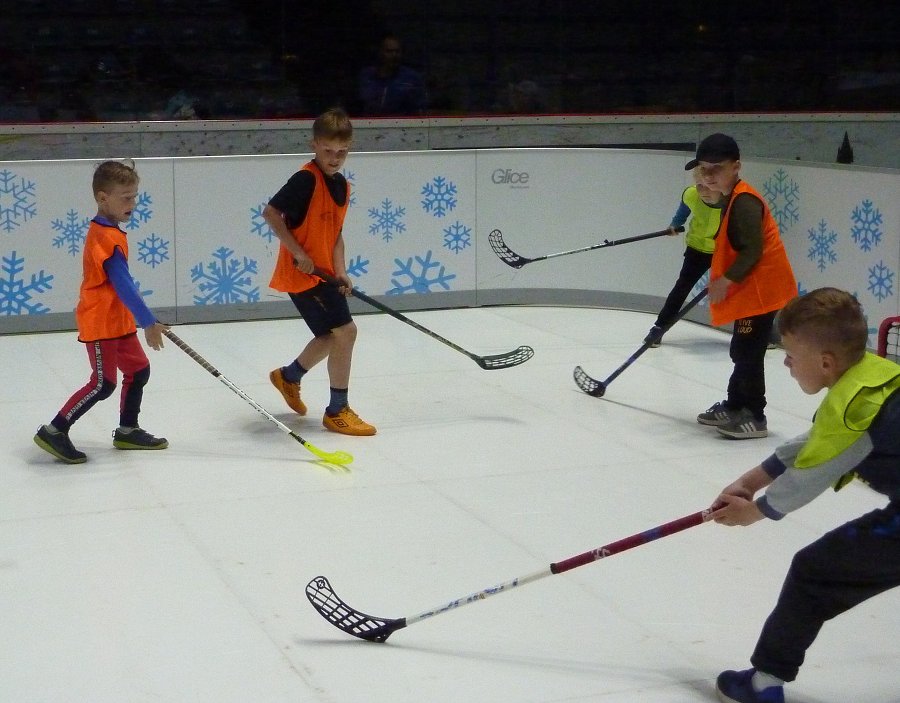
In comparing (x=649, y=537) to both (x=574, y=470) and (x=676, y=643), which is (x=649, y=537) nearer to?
(x=676, y=643)

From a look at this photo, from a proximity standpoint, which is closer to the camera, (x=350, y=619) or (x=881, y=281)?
(x=350, y=619)

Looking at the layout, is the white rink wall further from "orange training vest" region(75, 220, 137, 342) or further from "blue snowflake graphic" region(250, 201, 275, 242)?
"orange training vest" region(75, 220, 137, 342)

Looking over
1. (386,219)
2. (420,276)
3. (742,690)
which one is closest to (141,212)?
(386,219)

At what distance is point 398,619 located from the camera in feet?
12.1

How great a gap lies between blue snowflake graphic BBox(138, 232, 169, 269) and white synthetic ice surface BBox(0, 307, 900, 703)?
124 centimetres

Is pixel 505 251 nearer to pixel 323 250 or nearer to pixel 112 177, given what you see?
pixel 323 250

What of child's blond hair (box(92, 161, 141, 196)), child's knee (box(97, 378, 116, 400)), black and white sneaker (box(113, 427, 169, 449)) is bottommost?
black and white sneaker (box(113, 427, 169, 449))

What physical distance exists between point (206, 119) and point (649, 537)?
8.29 metres

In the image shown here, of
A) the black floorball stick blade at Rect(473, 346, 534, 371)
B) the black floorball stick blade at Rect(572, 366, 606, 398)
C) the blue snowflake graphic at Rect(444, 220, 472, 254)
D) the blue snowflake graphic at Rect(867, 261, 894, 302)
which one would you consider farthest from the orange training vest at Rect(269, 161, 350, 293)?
the blue snowflake graphic at Rect(867, 261, 894, 302)

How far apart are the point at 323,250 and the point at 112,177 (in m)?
1.05

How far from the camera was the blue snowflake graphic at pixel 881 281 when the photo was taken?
290 inches

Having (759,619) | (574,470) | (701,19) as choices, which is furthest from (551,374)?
(701,19)

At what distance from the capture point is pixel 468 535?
Answer: 4688 mm

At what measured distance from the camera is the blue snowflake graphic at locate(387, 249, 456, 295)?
9.09 meters
